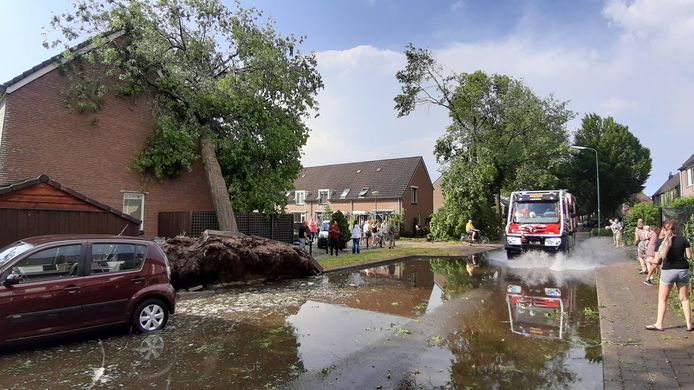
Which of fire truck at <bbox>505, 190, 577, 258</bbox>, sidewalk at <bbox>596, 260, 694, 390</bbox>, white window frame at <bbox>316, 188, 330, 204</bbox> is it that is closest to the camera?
sidewalk at <bbox>596, 260, 694, 390</bbox>

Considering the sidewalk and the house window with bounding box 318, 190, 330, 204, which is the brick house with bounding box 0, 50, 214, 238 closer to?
the sidewalk

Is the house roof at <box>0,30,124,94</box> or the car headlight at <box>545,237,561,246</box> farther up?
the house roof at <box>0,30,124,94</box>

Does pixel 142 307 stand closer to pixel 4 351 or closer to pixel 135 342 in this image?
pixel 135 342

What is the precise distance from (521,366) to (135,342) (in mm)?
5473

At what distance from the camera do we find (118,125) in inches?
703

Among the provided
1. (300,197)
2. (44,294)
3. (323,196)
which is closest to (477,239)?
(323,196)

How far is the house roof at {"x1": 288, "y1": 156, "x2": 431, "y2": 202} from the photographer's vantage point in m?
45.0

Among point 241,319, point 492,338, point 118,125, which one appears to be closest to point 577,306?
point 492,338

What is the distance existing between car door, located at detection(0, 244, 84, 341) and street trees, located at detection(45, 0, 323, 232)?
11.7 metres

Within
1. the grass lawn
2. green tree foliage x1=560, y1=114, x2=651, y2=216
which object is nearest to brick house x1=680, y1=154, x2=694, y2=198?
green tree foliage x1=560, y1=114, x2=651, y2=216

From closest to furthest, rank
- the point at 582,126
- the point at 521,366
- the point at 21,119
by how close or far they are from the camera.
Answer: the point at 521,366 → the point at 21,119 → the point at 582,126

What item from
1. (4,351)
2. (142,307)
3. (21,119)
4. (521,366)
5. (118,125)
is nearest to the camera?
(521,366)

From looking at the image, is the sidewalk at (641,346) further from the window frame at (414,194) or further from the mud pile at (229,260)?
the window frame at (414,194)

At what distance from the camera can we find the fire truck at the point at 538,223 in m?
17.5
